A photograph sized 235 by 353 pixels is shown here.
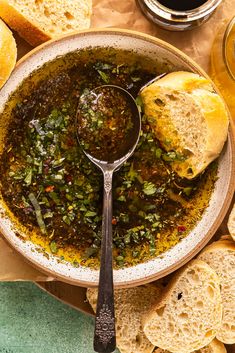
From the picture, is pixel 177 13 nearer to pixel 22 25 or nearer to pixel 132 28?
pixel 132 28

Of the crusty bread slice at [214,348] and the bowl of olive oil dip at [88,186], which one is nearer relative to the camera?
the bowl of olive oil dip at [88,186]

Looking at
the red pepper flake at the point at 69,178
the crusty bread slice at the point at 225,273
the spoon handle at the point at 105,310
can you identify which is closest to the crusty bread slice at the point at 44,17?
the red pepper flake at the point at 69,178

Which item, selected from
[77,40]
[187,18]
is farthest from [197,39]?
[77,40]

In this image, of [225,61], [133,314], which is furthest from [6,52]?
[133,314]

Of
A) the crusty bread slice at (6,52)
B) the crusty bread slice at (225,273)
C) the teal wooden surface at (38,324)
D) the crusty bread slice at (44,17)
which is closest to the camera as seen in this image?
the crusty bread slice at (6,52)

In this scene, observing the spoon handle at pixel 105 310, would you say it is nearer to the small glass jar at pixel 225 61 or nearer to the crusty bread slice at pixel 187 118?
the crusty bread slice at pixel 187 118

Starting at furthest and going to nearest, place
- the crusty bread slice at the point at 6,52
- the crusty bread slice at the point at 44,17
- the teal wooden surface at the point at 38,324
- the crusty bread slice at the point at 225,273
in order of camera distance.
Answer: the teal wooden surface at the point at 38,324 → the crusty bread slice at the point at 225,273 → the crusty bread slice at the point at 44,17 → the crusty bread slice at the point at 6,52

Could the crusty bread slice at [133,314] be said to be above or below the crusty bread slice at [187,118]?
below
